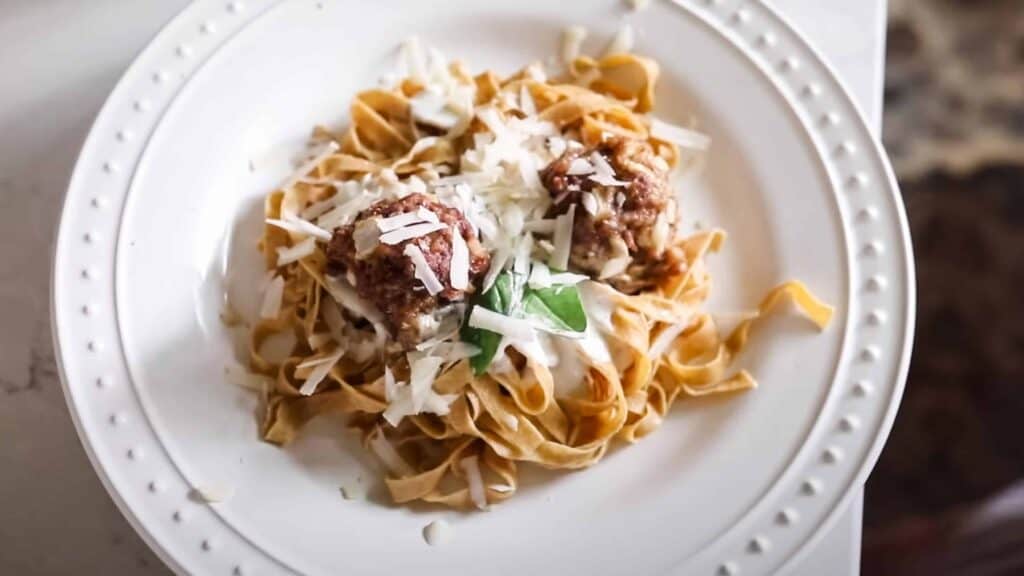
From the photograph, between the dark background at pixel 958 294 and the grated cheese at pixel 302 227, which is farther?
the dark background at pixel 958 294

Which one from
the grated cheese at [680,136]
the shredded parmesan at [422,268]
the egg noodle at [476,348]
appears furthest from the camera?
the grated cheese at [680,136]

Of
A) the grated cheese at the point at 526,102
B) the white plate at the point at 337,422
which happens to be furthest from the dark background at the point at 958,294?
the grated cheese at the point at 526,102

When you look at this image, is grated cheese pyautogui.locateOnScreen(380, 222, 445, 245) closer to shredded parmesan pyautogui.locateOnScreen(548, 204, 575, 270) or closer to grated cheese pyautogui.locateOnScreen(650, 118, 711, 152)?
shredded parmesan pyautogui.locateOnScreen(548, 204, 575, 270)

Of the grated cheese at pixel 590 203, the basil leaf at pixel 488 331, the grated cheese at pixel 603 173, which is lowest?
the basil leaf at pixel 488 331

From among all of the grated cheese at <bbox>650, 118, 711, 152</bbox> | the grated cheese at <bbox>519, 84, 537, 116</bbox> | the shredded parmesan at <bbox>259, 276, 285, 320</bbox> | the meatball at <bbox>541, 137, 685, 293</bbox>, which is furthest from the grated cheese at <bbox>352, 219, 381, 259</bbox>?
the grated cheese at <bbox>650, 118, 711, 152</bbox>

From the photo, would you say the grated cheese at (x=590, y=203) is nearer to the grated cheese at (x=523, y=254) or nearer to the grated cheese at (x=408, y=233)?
the grated cheese at (x=523, y=254)

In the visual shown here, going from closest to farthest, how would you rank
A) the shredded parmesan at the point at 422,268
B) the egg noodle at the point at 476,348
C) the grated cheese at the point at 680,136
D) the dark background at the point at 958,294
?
the shredded parmesan at the point at 422,268 → the egg noodle at the point at 476,348 → the grated cheese at the point at 680,136 → the dark background at the point at 958,294
